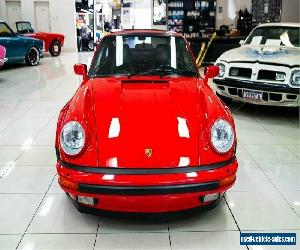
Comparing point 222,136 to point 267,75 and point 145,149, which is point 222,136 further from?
point 267,75

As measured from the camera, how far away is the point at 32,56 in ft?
36.8

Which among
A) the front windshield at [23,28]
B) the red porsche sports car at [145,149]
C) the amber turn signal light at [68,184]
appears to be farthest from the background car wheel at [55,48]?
the amber turn signal light at [68,184]

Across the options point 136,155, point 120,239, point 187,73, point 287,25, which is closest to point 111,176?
point 136,155

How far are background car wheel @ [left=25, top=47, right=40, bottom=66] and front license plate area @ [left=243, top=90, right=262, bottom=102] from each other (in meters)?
7.66

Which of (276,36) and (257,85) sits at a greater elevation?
(276,36)

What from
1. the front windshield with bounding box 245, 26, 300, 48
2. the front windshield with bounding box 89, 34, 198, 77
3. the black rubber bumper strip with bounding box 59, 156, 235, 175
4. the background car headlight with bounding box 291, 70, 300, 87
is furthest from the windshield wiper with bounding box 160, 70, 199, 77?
the front windshield with bounding box 245, 26, 300, 48

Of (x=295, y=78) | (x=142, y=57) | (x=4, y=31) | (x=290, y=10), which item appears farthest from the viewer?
(x=290, y=10)

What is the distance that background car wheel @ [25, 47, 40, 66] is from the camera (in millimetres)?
10939

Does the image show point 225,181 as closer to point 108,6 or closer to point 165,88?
point 165,88

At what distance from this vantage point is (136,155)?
7.39ft

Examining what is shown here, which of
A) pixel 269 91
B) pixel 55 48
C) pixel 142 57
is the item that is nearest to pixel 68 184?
pixel 142 57

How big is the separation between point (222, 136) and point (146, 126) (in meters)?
0.50

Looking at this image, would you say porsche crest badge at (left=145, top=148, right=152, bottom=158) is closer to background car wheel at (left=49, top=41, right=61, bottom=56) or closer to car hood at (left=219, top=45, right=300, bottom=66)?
car hood at (left=219, top=45, right=300, bottom=66)

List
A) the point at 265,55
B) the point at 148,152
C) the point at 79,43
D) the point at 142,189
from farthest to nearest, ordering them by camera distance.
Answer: the point at 79,43, the point at 265,55, the point at 148,152, the point at 142,189
